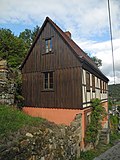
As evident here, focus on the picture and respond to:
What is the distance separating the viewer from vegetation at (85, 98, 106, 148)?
578 inches

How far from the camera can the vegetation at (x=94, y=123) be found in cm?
1468

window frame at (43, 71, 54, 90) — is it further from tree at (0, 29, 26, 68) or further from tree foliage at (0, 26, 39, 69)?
tree at (0, 29, 26, 68)

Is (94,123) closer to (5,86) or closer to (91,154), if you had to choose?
(91,154)

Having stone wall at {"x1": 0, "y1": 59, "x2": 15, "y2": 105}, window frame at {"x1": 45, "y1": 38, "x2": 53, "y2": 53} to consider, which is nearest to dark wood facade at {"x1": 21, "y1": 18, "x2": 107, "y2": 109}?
window frame at {"x1": 45, "y1": 38, "x2": 53, "y2": 53}

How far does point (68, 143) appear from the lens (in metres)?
10.4

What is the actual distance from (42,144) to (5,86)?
8.04 meters

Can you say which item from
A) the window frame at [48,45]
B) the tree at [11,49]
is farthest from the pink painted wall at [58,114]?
the tree at [11,49]

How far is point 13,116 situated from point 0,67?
6.65 metres

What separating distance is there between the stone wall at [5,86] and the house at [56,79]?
6.05 feet

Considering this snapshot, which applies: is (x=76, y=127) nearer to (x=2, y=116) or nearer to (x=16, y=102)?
(x=2, y=116)

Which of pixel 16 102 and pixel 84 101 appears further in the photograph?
pixel 16 102

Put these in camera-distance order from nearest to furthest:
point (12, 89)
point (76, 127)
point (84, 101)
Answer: point (76, 127)
point (84, 101)
point (12, 89)

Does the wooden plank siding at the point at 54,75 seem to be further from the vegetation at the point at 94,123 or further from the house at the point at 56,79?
the vegetation at the point at 94,123

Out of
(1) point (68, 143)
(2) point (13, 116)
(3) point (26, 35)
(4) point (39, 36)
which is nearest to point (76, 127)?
(1) point (68, 143)
